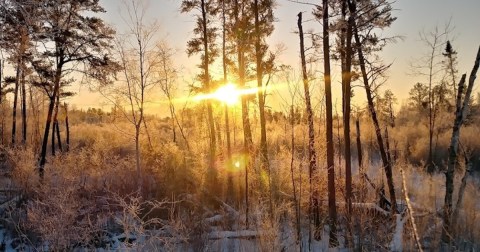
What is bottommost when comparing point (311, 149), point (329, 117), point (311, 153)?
point (311, 153)

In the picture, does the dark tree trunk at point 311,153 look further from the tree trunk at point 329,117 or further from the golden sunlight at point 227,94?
the golden sunlight at point 227,94

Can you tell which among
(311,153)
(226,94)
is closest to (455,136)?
(311,153)

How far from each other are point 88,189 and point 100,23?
8.30m

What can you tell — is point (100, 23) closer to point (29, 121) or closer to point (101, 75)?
point (101, 75)

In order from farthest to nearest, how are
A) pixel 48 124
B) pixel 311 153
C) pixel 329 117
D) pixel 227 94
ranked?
pixel 227 94
pixel 48 124
pixel 311 153
pixel 329 117

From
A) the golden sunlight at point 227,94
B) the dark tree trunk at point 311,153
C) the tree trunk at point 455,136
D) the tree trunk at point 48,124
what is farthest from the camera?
the golden sunlight at point 227,94

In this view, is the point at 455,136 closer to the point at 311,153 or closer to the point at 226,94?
the point at 311,153

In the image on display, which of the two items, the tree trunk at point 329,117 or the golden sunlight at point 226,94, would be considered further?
the golden sunlight at point 226,94

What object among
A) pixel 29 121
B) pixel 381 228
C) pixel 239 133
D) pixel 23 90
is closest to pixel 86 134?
pixel 29 121

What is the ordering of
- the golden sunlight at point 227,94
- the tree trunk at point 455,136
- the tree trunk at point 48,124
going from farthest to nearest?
the golden sunlight at point 227,94
the tree trunk at point 48,124
the tree trunk at point 455,136

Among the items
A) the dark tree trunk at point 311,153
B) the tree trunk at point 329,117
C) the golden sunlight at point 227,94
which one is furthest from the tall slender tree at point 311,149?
the golden sunlight at point 227,94

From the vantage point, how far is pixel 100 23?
65.2ft

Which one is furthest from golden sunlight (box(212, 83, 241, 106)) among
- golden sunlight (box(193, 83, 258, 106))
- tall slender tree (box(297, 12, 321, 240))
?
tall slender tree (box(297, 12, 321, 240))

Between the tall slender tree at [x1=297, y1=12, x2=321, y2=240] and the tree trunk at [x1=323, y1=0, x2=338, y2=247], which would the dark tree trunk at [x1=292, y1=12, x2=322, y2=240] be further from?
the tree trunk at [x1=323, y1=0, x2=338, y2=247]
